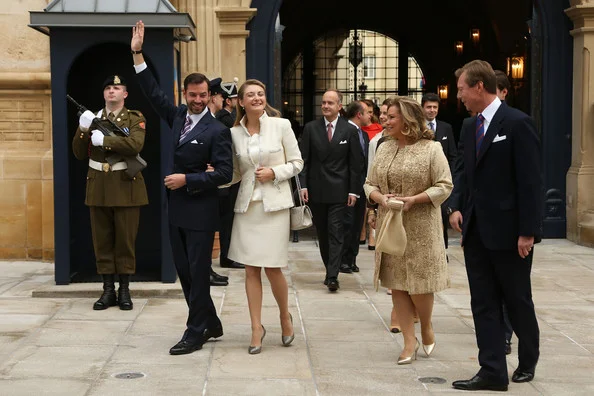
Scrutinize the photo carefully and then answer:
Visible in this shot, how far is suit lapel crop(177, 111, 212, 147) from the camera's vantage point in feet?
22.4

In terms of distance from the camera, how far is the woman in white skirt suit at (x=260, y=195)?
6.77 m

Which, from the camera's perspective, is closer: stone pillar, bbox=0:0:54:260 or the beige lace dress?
the beige lace dress

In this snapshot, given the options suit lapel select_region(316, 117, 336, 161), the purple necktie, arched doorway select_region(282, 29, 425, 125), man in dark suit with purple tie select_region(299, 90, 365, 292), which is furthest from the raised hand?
arched doorway select_region(282, 29, 425, 125)

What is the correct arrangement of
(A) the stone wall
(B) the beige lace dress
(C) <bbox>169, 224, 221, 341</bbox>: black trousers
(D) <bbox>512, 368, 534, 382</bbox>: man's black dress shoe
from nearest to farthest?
1. (D) <bbox>512, 368, 534, 382</bbox>: man's black dress shoe
2. (B) the beige lace dress
3. (C) <bbox>169, 224, 221, 341</bbox>: black trousers
4. (A) the stone wall

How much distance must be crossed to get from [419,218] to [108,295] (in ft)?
9.80

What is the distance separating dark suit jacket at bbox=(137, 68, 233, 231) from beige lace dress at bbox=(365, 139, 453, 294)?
40.4 inches

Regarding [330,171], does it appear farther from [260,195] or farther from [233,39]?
[233,39]

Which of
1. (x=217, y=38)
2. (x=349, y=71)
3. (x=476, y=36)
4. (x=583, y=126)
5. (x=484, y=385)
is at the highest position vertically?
(x=476, y=36)

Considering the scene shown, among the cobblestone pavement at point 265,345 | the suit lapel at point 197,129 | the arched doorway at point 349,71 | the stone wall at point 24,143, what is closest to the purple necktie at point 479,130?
the cobblestone pavement at point 265,345

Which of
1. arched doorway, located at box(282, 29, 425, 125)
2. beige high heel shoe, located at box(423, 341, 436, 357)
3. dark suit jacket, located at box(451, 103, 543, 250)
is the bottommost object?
beige high heel shoe, located at box(423, 341, 436, 357)

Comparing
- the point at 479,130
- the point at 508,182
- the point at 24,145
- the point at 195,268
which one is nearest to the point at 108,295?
the point at 195,268

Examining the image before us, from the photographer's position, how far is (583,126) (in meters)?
13.0

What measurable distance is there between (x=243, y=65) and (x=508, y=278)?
23.9ft

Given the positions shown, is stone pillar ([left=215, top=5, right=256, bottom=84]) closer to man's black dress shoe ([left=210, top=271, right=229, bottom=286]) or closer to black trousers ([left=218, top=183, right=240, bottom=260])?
black trousers ([left=218, top=183, right=240, bottom=260])
